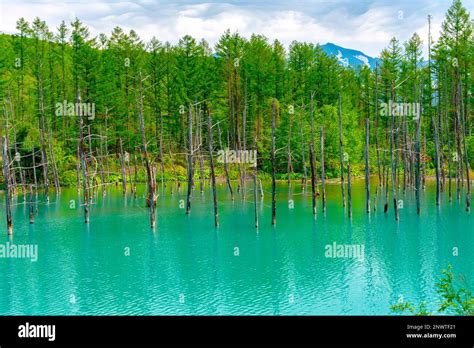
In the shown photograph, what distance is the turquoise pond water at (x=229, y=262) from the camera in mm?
19375

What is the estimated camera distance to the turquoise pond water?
1938 cm

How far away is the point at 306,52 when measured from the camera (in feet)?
255

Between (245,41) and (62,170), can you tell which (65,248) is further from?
(245,41)

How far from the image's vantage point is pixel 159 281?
22.4 m

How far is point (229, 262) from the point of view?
25.5 meters

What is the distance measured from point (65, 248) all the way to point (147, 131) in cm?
4479

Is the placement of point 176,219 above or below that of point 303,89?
below

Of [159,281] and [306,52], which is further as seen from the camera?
[306,52]

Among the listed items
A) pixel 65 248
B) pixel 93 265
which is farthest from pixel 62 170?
pixel 93 265

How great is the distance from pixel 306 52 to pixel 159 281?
204 ft

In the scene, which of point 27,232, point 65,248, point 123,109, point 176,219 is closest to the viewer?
point 65,248
